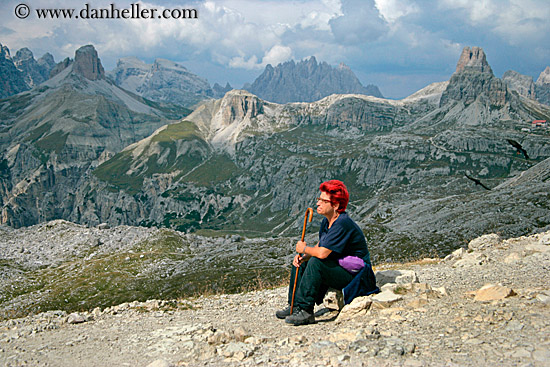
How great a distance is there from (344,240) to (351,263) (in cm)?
78

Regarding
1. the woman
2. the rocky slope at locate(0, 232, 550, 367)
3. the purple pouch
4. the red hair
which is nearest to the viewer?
the rocky slope at locate(0, 232, 550, 367)

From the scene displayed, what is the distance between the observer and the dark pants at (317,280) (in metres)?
10.1

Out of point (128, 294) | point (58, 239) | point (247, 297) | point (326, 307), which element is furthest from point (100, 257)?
point (326, 307)

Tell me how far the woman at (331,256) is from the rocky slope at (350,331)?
717 millimetres

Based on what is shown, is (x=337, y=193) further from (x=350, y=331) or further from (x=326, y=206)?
(x=350, y=331)

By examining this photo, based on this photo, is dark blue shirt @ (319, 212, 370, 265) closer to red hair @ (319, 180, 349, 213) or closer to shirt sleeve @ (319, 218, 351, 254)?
shirt sleeve @ (319, 218, 351, 254)

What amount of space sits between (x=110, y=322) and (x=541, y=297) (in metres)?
13.3

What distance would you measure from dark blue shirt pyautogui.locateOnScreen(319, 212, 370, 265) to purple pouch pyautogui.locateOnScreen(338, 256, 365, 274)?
147 millimetres

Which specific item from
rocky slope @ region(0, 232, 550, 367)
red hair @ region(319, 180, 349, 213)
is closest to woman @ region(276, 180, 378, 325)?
red hair @ region(319, 180, 349, 213)

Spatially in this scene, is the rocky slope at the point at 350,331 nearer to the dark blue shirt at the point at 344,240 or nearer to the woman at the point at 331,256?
the woman at the point at 331,256

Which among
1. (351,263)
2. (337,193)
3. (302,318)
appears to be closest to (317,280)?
(351,263)

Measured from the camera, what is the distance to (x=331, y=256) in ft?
33.5

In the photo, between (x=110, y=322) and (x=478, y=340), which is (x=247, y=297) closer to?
(x=110, y=322)

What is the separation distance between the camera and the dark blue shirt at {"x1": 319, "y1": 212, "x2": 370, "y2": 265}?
994 cm
